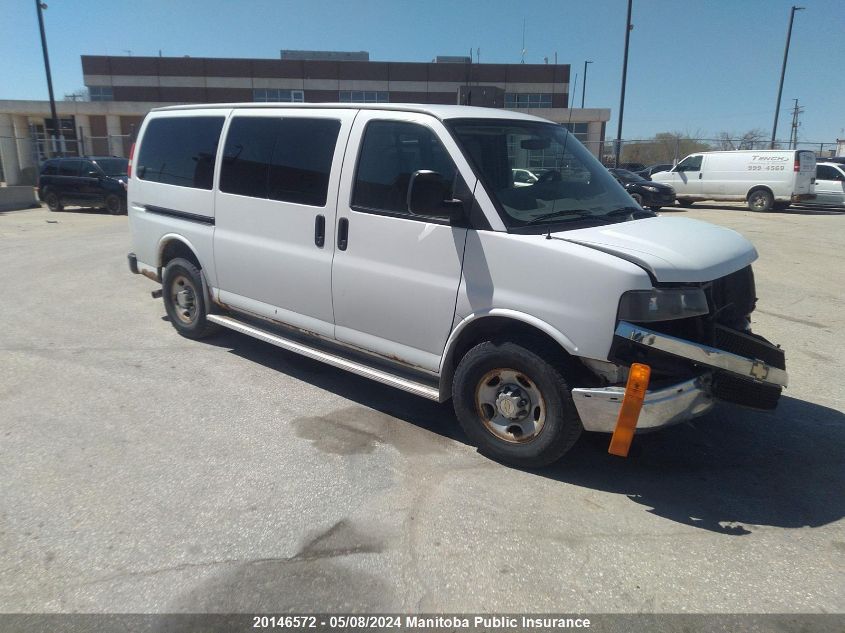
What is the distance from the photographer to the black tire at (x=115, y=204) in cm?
1969

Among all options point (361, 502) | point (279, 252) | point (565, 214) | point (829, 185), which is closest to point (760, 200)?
point (829, 185)

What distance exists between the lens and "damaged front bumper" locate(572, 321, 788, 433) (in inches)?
132

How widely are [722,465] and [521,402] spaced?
1423 mm

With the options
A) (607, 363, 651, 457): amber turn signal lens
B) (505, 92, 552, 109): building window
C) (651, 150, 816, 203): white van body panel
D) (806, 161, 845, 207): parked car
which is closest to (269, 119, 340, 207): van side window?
(607, 363, 651, 457): amber turn signal lens

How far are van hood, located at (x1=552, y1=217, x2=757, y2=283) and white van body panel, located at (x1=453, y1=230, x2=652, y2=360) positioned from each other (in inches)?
4.0

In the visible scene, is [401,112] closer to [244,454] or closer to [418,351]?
[418,351]

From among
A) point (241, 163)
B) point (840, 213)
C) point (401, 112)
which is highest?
point (401, 112)

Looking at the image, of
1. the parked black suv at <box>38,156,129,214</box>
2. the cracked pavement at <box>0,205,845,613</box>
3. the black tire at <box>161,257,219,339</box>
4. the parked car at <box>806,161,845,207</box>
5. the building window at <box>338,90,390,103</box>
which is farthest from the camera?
the building window at <box>338,90,390,103</box>

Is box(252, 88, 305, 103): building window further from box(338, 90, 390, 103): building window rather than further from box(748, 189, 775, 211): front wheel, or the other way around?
box(748, 189, 775, 211): front wheel

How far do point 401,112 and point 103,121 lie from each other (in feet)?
169

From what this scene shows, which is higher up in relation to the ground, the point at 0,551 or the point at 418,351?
the point at 418,351

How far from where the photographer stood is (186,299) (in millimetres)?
6371

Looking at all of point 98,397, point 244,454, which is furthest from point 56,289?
point 244,454

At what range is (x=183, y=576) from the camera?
2953 mm
